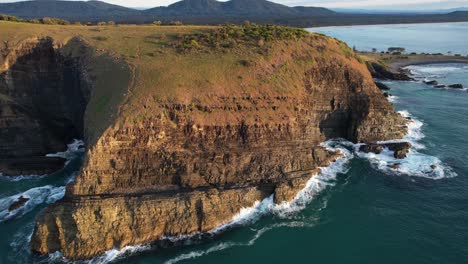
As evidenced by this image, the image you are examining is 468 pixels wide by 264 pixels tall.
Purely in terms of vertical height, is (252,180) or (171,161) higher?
(171,161)

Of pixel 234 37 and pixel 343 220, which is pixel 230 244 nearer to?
pixel 343 220

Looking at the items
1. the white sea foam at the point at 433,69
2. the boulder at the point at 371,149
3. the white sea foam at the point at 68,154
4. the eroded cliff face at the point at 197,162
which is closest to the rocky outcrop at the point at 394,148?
the boulder at the point at 371,149

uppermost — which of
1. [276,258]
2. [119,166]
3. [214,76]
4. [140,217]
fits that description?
[214,76]

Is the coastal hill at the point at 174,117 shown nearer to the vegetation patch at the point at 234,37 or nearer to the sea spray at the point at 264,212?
the vegetation patch at the point at 234,37

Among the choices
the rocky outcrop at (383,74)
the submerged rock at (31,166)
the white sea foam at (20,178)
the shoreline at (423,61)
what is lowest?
the white sea foam at (20,178)

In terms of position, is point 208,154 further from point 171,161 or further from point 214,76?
point 214,76

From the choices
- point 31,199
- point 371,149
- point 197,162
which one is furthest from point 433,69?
point 31,199

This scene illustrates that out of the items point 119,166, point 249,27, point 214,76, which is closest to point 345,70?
point 249,27

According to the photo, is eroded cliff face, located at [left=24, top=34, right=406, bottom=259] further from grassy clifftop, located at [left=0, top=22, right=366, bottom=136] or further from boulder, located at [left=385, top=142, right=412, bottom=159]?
boulder, located at [left=385, top=142, right=412, bottom=159]
